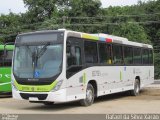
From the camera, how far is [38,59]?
16.5 metres

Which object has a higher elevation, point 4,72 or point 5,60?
point 5,60

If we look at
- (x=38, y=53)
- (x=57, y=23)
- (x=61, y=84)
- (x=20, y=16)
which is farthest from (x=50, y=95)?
(x=20, y=16)

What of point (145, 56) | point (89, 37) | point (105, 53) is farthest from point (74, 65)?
point (145, 56)

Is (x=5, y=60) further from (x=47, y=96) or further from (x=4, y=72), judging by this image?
(x=47, y=96)

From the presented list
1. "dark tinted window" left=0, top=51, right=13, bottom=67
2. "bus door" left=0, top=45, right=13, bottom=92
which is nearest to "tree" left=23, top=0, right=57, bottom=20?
"dark tinted window" left=0, top=51, right=13, bottom=67

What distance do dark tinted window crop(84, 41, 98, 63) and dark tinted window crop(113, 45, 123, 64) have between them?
2.25 m

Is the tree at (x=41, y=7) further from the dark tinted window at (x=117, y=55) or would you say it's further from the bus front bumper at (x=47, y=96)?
the bus front bumper at (x=47, y=96)

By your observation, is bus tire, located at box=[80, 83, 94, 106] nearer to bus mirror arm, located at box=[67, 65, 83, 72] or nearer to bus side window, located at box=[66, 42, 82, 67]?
bus mirror arm, located at box=[67, 65, 83, 72]

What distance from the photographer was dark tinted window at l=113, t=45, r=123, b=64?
69.3 feet

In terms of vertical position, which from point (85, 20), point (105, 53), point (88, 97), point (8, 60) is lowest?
point (88, 97)

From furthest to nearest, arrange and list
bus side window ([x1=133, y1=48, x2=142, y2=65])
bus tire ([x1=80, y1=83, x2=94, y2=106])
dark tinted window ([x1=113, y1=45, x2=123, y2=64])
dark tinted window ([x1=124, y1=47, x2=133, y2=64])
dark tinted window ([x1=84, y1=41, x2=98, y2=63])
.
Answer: bus side window ([x1=133, y1=48, x2=142, y2=65]), dark tinted window ([x1=124, y1=47, x2=133, y2=64]), dark tinted window ([x1=113, y1=45, x2=123, y2=64]), dark tinted window ([x1=84, y1=41, x2=98, y2=63]), bus tire ([x1=80, y1=83, x2=94, y2=106])

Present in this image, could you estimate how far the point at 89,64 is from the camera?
18.2 m

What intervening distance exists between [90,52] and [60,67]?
266 centimetres

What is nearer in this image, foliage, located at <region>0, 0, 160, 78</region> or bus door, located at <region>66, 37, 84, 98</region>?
bus door, located at <region>66, 37, 84, 98</region>
